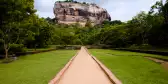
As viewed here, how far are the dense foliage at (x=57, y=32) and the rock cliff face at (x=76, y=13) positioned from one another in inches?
2768

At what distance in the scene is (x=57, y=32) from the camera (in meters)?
67.8

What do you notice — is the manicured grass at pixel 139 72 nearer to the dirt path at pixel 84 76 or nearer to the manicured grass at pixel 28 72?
the dirt path at pixel 84 76

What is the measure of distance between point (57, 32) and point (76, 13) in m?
96.3

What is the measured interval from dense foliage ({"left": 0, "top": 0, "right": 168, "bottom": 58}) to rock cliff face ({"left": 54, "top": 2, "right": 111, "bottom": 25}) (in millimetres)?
70313

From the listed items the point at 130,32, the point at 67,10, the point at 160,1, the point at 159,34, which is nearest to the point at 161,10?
the point at 160,1

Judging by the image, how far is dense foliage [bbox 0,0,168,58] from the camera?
23967mm

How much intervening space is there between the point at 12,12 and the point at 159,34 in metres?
29.3

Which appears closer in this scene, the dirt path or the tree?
the dirt path

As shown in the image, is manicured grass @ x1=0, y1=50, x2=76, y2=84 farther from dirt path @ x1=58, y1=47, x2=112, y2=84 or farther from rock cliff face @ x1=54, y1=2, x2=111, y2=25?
rock cliff face @ x1=54, y1=2, x2=111, y2=25

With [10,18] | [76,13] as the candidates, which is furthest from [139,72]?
[76,13]

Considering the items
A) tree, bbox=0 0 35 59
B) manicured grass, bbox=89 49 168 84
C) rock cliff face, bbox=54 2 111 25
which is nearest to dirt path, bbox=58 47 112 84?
manicured grass, bbox=89 49 168 84

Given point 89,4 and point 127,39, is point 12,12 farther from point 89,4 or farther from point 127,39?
point 89,4

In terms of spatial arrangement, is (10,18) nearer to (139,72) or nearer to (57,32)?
(139,72)

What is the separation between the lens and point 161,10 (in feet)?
145
